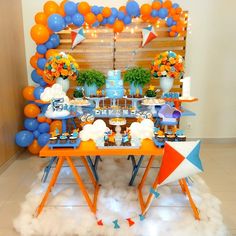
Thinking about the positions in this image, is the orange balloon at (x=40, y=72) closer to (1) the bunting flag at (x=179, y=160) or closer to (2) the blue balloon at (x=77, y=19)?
(2) the blue balloon at (x=77, y=19)

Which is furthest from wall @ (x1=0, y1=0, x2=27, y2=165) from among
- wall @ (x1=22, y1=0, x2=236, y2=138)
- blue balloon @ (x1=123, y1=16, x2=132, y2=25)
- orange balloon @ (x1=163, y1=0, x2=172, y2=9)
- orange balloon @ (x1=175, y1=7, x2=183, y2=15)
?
orange balloon @ (x1=175, y1=7, x2=183, y2=15)

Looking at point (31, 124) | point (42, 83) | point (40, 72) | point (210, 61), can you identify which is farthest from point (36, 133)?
point (210, 61)

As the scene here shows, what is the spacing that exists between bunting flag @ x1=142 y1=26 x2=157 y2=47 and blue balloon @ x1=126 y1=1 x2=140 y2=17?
26cm

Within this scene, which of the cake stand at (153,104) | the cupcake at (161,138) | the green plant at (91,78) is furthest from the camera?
the green plant at (91,78)

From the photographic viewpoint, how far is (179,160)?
176 centimetres

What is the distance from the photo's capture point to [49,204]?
2.27 meters

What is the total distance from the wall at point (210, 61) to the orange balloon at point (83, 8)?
1.90 ft

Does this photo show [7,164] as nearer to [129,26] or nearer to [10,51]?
[10,51]

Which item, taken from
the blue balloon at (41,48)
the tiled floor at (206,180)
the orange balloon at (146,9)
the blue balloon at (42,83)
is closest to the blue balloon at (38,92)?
the blue balloon at (42,83)

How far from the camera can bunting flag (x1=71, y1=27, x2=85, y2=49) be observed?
3.32 meters

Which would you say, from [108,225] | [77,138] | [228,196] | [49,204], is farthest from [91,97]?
[228,196]

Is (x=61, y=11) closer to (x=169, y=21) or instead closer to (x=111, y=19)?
(x=111, y=19)

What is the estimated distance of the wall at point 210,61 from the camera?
3.69 meters

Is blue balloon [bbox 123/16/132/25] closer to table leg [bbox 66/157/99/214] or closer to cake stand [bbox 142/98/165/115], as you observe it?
cake stand [bbox 142/98/165/115]
